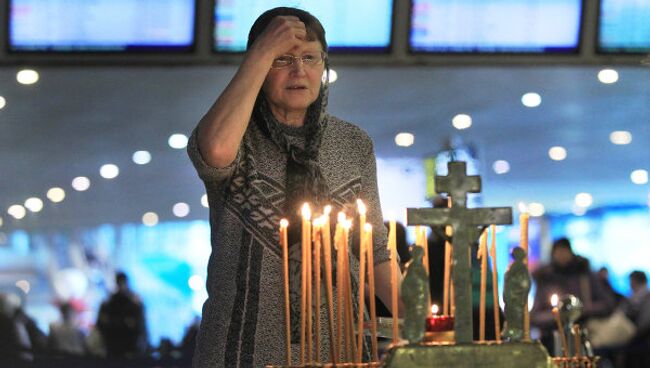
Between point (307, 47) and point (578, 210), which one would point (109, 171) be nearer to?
point (578, 210)

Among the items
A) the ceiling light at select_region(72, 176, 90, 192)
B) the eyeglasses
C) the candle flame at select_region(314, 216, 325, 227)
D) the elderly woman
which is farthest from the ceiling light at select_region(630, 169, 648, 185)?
the candle flame at select_region(314, 216, 325, 227)

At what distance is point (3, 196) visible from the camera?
6930mm

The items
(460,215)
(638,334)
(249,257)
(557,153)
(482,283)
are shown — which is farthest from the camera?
(638,334)

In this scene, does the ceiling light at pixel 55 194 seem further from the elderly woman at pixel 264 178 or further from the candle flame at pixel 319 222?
the candle flame at pixel 319 222

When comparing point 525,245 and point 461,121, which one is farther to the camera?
point 461,121

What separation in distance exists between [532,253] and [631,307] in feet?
3.07

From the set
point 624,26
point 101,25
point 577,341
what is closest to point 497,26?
point 624,26

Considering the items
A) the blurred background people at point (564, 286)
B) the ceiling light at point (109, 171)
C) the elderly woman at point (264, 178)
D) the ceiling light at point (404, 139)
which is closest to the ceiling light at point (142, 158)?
the ceiling light at point (109, 171)

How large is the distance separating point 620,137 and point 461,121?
2.78ft

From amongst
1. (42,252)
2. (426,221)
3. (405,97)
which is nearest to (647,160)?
(405,97)

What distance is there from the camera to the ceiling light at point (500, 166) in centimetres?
716

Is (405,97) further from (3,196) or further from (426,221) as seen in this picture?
(426,221)

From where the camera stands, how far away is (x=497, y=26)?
626cm

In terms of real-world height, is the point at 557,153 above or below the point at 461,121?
below
